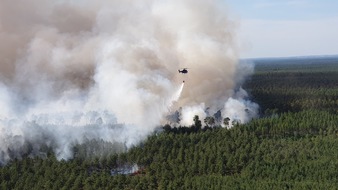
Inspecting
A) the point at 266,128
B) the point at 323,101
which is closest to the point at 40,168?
the point at 266,128

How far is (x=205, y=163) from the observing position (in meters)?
78.3

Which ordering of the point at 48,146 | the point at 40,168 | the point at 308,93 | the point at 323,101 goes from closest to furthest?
the point at 40,168 < the point at 48,146 < the point at 323,101 < the point at 308,93

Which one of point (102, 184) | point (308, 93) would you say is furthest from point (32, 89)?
point (308, 93)

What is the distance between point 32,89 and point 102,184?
62.9 m

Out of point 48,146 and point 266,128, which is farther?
point 266,128

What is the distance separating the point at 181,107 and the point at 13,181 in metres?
54.1

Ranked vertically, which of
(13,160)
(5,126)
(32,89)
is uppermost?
(32,89)

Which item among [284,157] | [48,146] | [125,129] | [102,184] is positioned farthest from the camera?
[125,129]

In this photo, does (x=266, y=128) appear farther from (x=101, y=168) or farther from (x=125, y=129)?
(x=101, y=168)

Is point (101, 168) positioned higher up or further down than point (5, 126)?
further down

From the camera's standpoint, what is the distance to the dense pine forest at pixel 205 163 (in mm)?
69688

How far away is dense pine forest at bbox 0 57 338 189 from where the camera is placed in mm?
69688

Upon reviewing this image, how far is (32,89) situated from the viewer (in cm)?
12650

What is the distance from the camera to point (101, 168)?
82.4 metres
